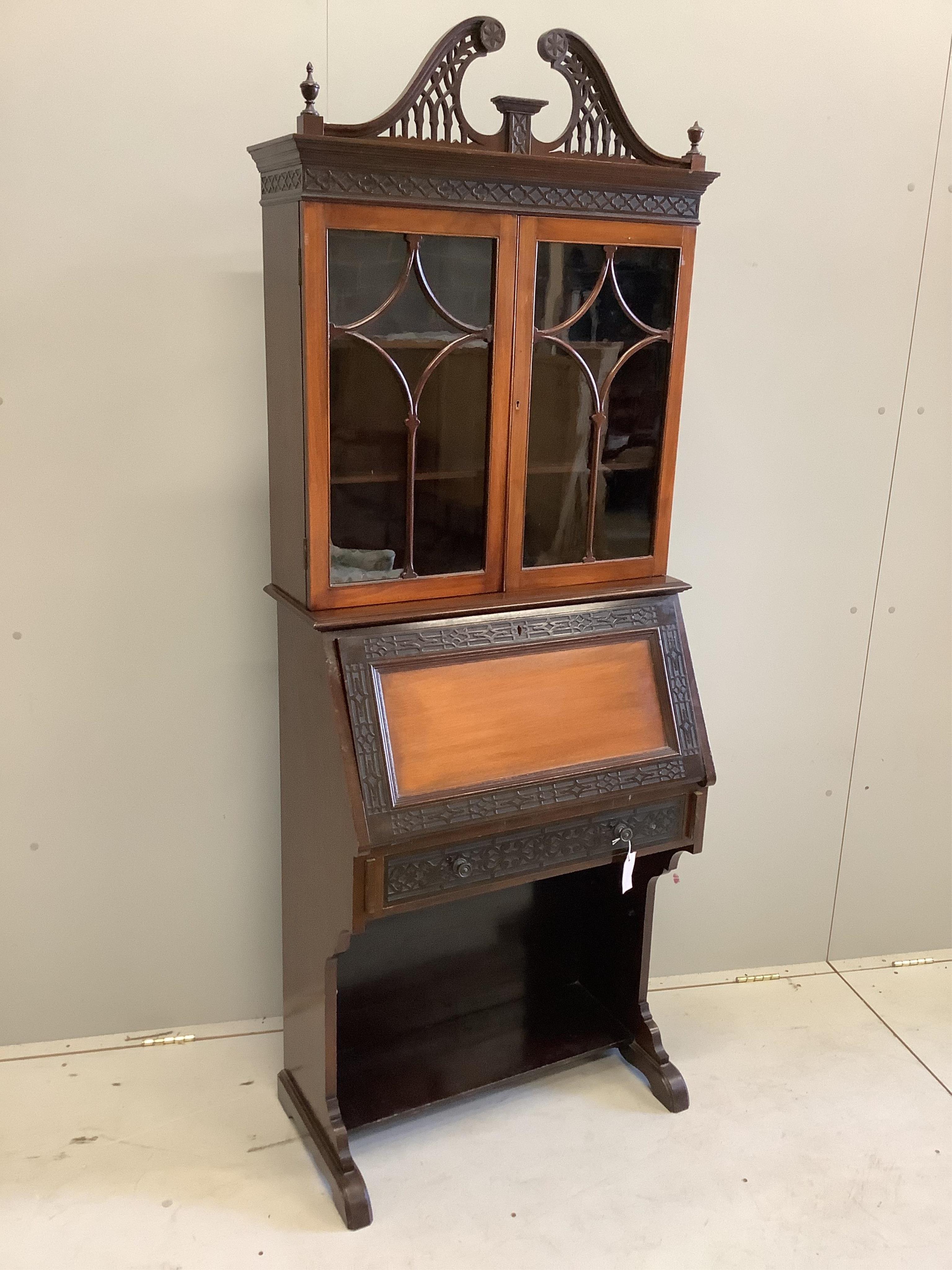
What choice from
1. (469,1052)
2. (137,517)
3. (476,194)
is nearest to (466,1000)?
(469,1052)

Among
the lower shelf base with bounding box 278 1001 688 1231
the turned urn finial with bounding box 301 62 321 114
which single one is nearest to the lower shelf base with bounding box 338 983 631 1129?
the lower shelf base with bounding box 278 1001 688 1231

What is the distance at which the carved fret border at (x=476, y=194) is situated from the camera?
168 centimetres

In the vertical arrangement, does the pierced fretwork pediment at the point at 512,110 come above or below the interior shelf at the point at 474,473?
above

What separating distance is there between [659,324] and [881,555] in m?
0.95

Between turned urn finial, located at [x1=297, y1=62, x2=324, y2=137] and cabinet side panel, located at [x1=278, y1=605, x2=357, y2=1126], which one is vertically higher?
turned urn finial, located at [x1=297, y1=62, x2=324, y2=137]

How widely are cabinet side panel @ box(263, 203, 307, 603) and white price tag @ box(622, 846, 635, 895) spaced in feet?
2.63

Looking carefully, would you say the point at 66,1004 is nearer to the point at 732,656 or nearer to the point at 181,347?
the point at 181,347

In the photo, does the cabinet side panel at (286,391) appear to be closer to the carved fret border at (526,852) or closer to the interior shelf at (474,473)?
the interior shelf at (474,473)

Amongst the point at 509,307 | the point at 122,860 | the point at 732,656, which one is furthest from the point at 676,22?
the point at 122,860

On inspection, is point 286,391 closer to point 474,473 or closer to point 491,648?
point 474,473

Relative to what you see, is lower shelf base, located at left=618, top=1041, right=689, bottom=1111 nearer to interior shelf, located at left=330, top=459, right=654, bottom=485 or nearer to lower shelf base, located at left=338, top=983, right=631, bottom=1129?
lower shelf base, located at left=338, top=983, right=631, bottom=1129

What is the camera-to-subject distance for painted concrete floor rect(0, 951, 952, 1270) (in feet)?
6.39

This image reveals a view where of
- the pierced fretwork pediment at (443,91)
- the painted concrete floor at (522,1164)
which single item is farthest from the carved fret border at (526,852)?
the pierced fretwork pediment at (443,91)

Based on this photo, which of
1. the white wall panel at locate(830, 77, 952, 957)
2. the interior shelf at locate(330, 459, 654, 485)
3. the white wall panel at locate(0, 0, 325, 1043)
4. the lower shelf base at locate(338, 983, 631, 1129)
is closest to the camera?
the interior shelf at locate(330, 459, 654, 485)
